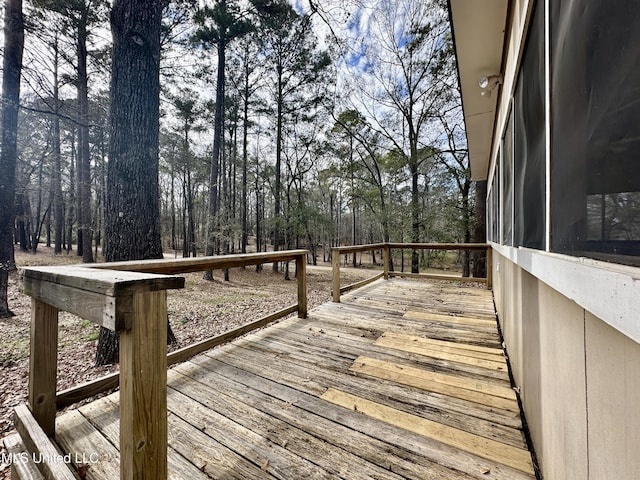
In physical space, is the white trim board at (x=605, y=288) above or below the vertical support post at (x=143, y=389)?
above

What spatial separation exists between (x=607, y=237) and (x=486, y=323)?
3.25m

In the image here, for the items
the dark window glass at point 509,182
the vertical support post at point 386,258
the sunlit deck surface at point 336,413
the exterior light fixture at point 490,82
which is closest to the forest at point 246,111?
the sunlit deck surface at point 336,413

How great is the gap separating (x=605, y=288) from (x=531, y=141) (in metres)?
1.28

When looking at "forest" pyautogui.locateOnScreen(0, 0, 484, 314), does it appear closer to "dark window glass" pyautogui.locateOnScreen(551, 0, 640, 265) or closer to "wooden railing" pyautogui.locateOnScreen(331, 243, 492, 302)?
"wooden railing" pyautogui.locateOnScreen(331, 243, 492, 302)

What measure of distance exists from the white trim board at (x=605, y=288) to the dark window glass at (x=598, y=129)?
38 mm

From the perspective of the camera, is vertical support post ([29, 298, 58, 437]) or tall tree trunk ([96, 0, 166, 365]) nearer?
vertical support post ([29, 298, 58, 437])

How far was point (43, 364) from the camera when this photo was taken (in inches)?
58.3

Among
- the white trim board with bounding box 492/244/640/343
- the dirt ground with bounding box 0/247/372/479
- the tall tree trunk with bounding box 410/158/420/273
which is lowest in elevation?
the dirt ground with bounding box 0/247/372/479

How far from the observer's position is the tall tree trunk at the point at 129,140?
10.1 ft

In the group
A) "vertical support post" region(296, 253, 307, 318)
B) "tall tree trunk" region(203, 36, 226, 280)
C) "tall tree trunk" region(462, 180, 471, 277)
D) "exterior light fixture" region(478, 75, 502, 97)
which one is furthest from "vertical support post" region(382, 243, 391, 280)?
"tall tree trunk" region(203, 36, 226, 280)

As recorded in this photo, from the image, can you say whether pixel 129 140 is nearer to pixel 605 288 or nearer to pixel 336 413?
pixel 336 413

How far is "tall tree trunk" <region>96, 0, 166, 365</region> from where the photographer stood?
122 inches

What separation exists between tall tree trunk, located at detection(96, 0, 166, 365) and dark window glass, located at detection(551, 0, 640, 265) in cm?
371

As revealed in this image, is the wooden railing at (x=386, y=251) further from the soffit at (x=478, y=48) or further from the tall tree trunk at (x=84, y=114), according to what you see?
the tall tree trunk at (x=84, y=114)
